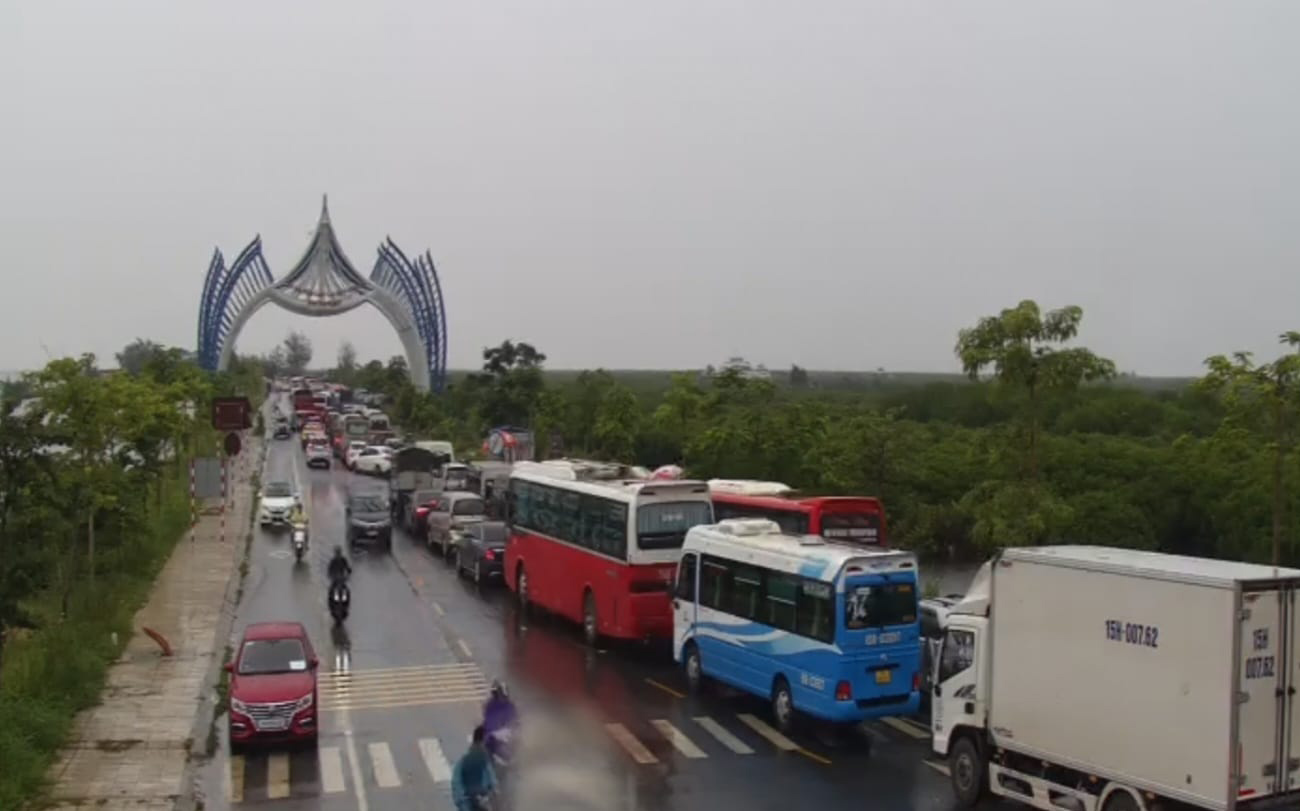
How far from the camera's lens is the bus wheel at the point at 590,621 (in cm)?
2300

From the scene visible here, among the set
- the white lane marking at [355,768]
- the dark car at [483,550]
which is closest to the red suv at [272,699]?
the white lane marking at [355,768]

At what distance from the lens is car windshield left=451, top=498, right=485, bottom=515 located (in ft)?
117

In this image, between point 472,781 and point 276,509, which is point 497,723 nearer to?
point 472,781

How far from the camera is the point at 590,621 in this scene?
2314cm

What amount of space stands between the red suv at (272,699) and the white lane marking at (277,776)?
240mm

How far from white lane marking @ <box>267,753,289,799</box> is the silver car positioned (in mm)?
18025

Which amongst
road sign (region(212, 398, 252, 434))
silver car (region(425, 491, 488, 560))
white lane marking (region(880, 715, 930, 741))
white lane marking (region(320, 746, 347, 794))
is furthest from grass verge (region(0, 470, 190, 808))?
white lane marking (region(880, 715, 930, 741))

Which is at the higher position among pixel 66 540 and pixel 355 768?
pixel 66 540

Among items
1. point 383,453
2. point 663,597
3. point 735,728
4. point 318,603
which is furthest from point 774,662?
point 383,453

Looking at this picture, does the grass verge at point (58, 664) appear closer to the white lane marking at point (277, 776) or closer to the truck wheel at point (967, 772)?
the white lane marking at point (277, 776)

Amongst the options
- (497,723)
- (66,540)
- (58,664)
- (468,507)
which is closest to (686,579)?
(497,723)

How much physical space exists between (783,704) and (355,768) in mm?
5665

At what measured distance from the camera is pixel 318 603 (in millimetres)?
27750

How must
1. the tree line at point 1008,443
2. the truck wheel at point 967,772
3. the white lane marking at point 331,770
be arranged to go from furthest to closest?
the tree line at point 1008,443 < the white lane marking at point 331,770 < the truck wheel at point 967,772
